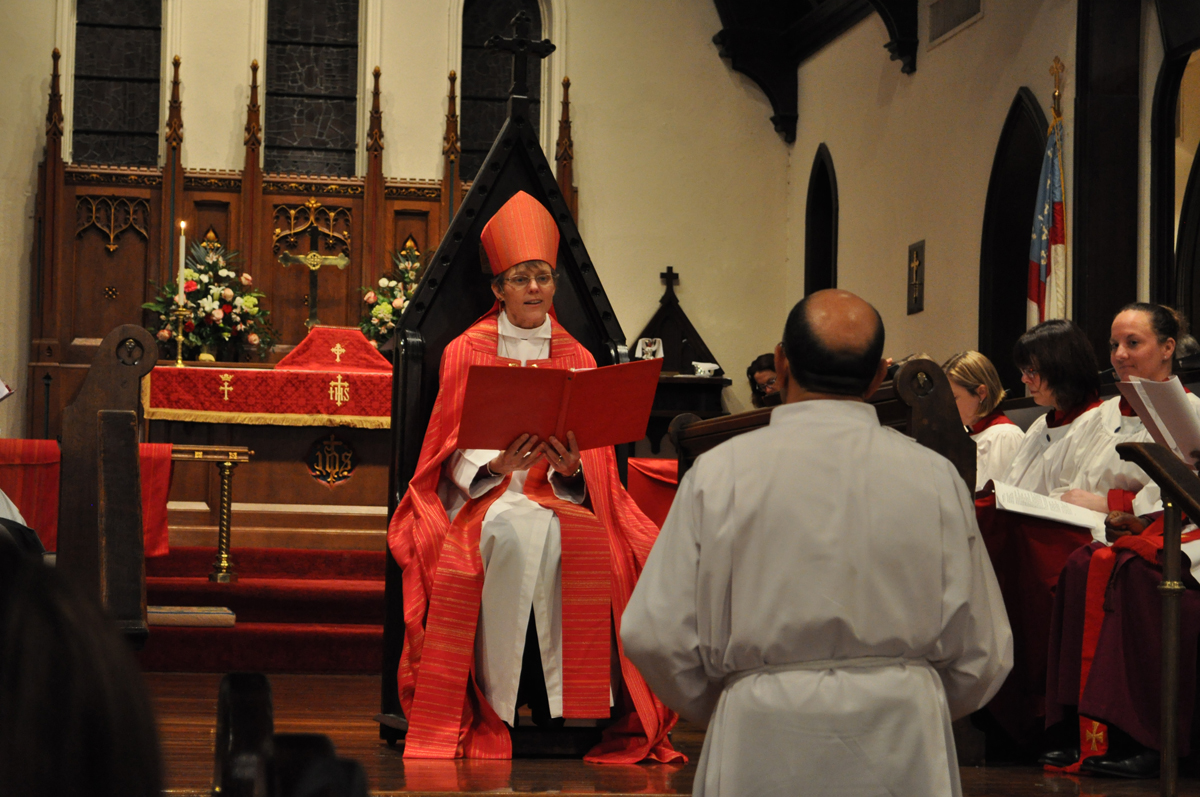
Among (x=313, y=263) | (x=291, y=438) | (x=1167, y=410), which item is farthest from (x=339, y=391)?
(x=1167, y=410)

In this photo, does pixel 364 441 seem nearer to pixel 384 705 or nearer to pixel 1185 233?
pixel 384 705

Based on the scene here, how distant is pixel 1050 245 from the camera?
707 cm

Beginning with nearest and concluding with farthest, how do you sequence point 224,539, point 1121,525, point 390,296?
point 1121,525, point 224,539, point 390,296

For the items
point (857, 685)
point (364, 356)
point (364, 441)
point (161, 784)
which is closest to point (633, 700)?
point (857, 685)

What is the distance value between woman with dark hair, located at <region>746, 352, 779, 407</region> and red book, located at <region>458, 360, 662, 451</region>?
5971 mm

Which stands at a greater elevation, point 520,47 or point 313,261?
point 520,47

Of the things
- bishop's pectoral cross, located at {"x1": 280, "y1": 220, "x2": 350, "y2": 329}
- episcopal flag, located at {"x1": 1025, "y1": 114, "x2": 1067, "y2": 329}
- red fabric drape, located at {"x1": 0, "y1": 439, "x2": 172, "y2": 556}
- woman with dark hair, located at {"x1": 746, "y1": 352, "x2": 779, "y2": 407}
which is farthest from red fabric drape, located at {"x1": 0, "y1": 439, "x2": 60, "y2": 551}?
woman with dark hair, located at {"x1": 746, "y1": 352, "x2": 779, "y2": 407}

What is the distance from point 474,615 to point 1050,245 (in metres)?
4.55

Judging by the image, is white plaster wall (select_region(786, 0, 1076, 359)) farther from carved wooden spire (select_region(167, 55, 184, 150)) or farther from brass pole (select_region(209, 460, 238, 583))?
carved wooden spire (select_region(167, 55, 184, 150))

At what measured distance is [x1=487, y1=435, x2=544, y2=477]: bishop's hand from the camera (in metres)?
3.65

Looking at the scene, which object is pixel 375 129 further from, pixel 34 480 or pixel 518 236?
pixel 518 236

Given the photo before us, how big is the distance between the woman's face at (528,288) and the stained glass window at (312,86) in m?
6.73

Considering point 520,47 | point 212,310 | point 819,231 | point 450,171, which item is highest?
point 450,171

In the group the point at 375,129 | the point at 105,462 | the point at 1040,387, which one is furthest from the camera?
the point at 375,129
